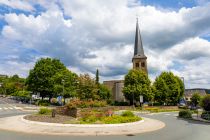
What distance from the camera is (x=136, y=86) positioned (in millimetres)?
62969

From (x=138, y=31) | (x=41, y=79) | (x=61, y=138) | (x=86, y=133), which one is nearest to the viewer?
(x=61, y=138)

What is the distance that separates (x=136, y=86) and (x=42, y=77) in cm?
2401

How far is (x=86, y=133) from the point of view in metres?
15.2

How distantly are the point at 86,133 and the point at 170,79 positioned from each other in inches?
2310

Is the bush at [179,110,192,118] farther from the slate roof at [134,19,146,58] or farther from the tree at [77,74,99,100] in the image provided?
the slate roof at [134,19,146,58]

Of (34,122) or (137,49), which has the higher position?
(137,49)

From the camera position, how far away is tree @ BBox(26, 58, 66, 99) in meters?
59.5

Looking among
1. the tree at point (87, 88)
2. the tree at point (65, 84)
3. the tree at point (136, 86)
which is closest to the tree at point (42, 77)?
the tree at point (65, 84)

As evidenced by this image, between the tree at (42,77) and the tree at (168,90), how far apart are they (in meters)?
28.9

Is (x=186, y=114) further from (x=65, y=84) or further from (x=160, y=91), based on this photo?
(x=160, y=91)

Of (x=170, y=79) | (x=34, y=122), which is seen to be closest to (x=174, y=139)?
(x=34, y=122)

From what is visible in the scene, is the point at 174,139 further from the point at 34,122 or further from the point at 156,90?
the point at 156,90

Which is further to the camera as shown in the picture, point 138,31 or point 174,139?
point 138,31

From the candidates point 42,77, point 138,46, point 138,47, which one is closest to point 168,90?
point 138,47
